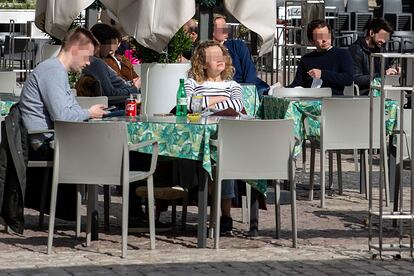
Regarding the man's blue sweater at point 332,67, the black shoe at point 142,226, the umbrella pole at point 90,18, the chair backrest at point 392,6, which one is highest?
the chair backrest at point 392,6

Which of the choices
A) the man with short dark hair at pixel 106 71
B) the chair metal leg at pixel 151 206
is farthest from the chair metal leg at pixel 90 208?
the man with short dark hair at pixel 106 71

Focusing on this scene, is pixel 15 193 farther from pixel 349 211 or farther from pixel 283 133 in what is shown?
pixel 349 211

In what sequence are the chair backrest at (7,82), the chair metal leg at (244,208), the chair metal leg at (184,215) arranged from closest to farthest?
the chair metal leg at (184,215) < the chair metal leg at (244,208) < the chair backrest at (7,82)

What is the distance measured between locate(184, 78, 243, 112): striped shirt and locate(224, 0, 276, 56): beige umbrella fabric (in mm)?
743

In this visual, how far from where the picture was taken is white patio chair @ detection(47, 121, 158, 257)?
9.59 meters

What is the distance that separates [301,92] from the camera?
1341cm

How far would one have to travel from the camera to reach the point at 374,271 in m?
9.03

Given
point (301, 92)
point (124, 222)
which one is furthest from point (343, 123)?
point (124, 222)

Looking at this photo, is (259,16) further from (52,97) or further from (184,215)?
(52,97)

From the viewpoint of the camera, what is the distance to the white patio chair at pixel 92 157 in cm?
959

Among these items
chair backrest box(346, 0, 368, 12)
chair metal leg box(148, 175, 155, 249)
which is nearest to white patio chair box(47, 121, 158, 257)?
chair metal leg box(148, 175, 155, 249)

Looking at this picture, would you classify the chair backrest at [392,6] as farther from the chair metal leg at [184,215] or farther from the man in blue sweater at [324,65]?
the chair metal leg at [184,215]

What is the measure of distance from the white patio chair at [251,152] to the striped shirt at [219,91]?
1.30 m

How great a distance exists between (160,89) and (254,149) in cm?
147
